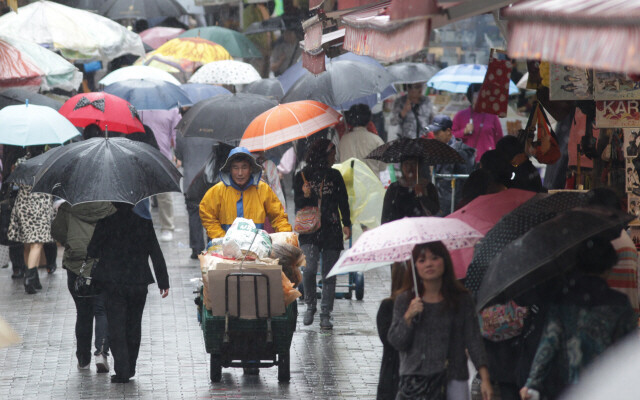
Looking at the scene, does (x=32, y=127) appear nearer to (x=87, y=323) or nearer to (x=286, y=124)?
(x=286, y=124)

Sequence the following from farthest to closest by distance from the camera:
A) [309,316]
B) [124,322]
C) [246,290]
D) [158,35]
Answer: [158,35]
[309,316]
[124,322]
[246,290]

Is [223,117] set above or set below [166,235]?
above

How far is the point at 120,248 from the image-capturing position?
353 inches

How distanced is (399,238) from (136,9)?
1929 cm

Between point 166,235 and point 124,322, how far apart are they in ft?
26.4

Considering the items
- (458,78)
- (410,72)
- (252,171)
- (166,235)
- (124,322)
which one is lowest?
(166,235)

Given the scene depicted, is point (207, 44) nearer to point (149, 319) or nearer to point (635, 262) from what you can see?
point (149, 319)

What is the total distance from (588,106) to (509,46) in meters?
4.33

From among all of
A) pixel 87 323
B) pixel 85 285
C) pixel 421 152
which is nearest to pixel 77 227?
Result: pixel 85 285

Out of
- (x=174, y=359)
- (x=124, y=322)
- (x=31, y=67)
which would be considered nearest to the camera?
(x=124, y=322)

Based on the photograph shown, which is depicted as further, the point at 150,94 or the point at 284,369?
the point at 150,94

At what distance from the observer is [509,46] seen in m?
4.51

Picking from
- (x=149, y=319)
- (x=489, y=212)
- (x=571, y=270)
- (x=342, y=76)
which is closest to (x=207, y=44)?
(x=342, y=76)

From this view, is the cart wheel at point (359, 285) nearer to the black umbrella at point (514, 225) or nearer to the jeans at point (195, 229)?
the jeans at point (195, 229)
